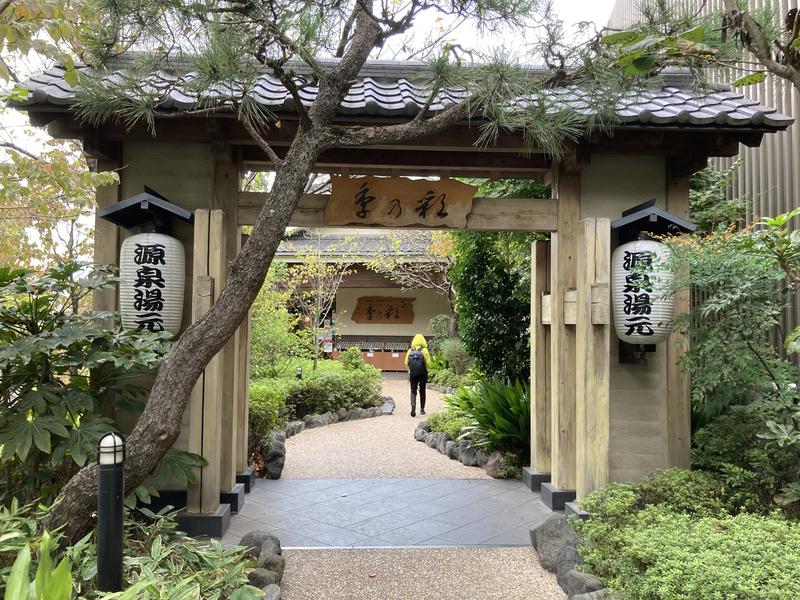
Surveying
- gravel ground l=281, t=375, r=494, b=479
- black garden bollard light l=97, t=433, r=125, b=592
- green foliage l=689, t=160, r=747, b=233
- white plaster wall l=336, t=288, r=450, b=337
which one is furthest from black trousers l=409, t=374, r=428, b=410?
black garden bollard light l=97, t=433, r=125, b=592

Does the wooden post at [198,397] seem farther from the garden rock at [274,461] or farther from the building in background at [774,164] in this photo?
the building in background at [774,164]

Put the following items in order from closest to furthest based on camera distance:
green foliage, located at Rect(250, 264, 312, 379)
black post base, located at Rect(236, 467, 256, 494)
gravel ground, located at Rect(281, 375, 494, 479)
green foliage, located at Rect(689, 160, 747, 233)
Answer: black post base, located at Rect(236, 467, 256, 494), green foliage, located at Rect(689, 160, 747, 233), gravel ground, located at Rect(281, 375, 494, 479), green foliage, located at Rect(250, 264, 312, 379)

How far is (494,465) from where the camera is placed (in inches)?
266

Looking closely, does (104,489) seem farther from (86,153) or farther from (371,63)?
(371,63)

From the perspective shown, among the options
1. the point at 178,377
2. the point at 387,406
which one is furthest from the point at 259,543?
the point at 387,406

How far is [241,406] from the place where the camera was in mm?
5859

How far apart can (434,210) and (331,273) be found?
9735mm

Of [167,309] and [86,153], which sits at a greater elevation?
[86,153]

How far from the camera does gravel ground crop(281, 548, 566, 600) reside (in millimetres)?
3719

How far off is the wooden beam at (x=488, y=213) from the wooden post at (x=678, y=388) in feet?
3.60

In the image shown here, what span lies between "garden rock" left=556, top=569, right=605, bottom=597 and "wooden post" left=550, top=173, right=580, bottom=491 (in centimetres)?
157

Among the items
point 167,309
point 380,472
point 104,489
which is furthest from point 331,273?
point 104,489

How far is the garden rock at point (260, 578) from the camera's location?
11.7ft

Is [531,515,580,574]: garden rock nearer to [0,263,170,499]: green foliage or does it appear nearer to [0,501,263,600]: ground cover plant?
[0,501,263,600]: ground cover plant
